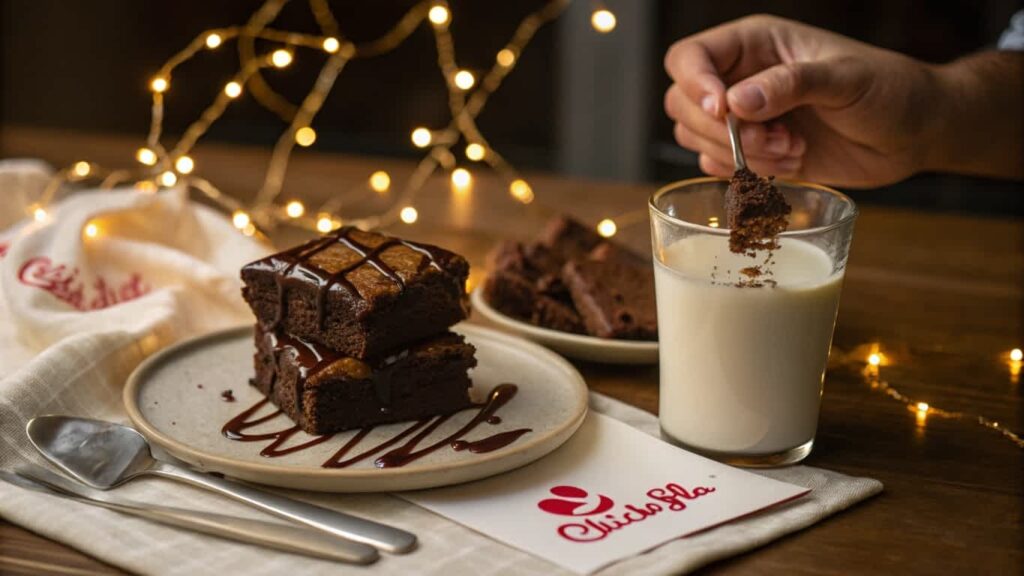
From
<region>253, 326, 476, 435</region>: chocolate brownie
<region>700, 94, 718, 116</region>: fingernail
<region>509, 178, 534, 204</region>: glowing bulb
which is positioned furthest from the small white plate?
<region>509, 178, 534, 204</region>: glowing bulb

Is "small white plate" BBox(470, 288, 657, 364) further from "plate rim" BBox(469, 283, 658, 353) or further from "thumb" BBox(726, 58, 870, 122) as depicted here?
"thumb" BBox(726, 58, 870, 122)

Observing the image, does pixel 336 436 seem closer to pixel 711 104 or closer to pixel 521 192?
pixel 711 104

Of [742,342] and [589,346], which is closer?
[742,342]

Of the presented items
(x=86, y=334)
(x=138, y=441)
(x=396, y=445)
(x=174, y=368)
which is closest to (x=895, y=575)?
(x=396, y=445)

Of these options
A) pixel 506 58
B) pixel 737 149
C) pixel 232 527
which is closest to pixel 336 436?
pixel 232 527

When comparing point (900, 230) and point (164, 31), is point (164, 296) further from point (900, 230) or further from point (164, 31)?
point (164, 31)
